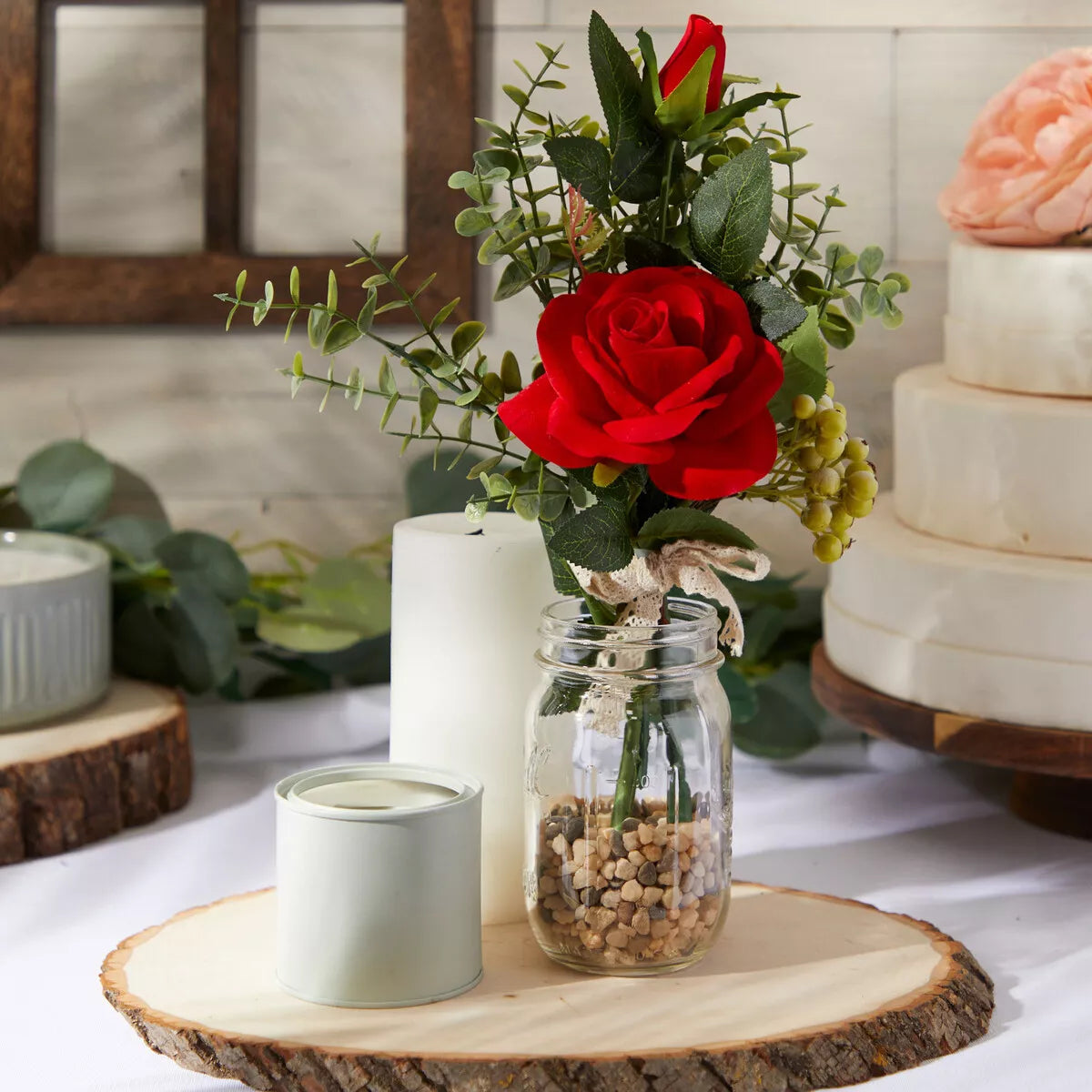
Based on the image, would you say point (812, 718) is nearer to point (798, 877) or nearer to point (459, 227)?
point (798, 877)

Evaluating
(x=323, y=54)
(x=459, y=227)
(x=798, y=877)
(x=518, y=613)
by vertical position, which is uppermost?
(x=323, y=54)

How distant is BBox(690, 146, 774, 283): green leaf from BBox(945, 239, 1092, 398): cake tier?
1.01 feet

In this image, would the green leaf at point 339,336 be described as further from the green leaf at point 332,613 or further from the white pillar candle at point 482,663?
the green leaf at point 332,613

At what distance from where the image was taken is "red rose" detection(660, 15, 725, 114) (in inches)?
17.8

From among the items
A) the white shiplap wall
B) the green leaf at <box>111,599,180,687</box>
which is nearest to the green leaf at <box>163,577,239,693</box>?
the green leaf at <box>111,599,180,687</box>

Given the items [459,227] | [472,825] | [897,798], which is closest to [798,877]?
[897,798]

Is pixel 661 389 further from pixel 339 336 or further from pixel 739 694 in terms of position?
pixel 739 694

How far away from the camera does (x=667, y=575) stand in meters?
0.47

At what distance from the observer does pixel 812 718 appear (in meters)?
0.90

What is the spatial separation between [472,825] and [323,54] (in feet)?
2.17

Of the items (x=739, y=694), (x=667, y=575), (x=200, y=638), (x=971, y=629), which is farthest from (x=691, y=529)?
(x=200, y=638)

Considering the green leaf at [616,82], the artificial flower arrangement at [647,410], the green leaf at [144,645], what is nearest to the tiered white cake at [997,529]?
the artificial flower arrangement at [647,410]

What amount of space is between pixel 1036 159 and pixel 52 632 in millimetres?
577

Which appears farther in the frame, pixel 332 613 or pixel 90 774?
pixel 332 613
